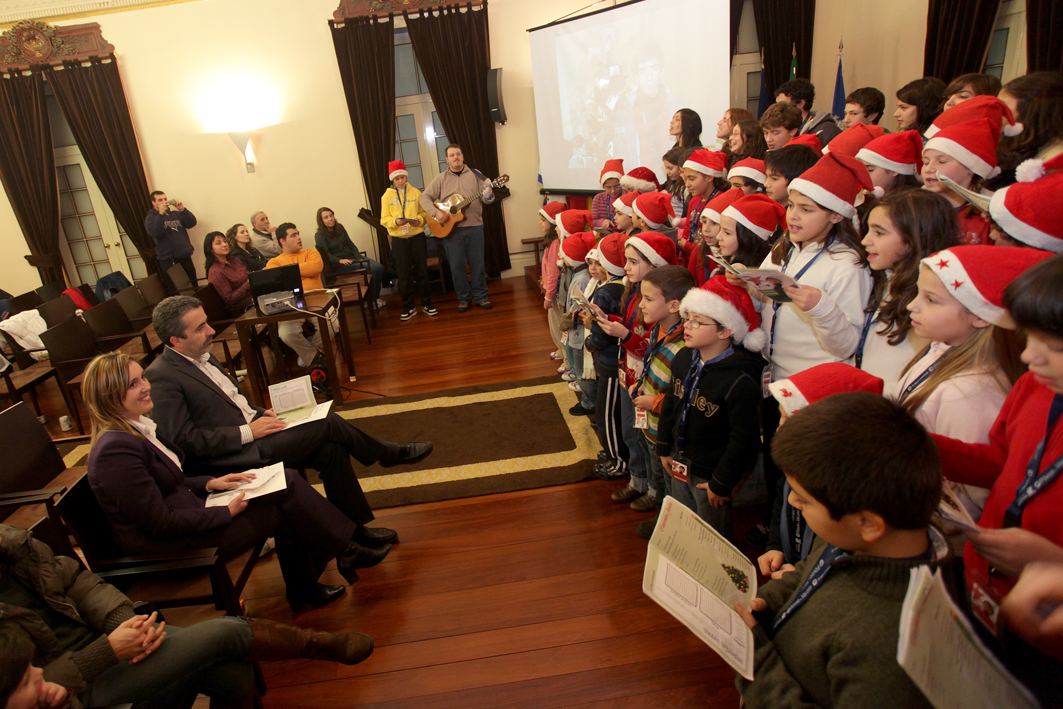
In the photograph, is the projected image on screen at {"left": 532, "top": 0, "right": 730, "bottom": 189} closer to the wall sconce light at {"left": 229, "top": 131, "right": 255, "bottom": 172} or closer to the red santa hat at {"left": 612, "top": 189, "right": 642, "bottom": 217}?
the red santa hat at {"left": 612, "top": 189, "right": 642, "bottom": 217}

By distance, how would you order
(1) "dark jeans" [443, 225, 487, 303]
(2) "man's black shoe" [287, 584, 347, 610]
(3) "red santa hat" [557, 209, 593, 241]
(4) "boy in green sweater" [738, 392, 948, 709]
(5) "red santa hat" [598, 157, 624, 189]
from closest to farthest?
1. (4) "boy in green sweater" [738, 392, 948, 709]
2. (2) "man's black shoe" [287, 584, 347, 610]
3. (3) "red santa hat" [557, 209, 593, 241]
4. (5) "red santa hat" [598, 157, 624, 189]
5. (1) "dark jeans" [443, 225, 487, 303]

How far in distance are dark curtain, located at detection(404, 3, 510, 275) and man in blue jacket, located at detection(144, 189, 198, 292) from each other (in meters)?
3.26

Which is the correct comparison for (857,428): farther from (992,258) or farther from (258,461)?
(258,461)

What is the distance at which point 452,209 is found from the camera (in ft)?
20.0

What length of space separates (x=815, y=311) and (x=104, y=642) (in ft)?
7.12

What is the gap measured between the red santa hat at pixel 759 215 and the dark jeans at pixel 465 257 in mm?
4120

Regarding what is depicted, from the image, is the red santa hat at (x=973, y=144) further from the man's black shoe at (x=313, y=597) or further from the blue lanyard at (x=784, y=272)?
the man's black shoe at (x=313, y=597)

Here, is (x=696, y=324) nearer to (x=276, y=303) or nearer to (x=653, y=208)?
(x=653, y=208)

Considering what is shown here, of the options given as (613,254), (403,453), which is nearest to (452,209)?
(613,254)

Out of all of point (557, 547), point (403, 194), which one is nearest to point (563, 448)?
point (557, 547)

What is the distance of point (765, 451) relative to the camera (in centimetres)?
220

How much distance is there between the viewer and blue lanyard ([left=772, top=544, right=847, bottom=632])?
3.44ft

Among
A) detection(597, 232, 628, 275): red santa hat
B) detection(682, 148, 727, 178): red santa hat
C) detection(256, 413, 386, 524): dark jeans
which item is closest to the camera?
detection(256, 413, 386, 524): dark jeans

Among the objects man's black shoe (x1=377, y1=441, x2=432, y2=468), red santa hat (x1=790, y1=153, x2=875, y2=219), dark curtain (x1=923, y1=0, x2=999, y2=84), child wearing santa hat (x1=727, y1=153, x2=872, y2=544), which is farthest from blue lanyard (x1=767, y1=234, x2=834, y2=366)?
dark curtain (x1=923, y1=0, x2=999, y2=84)
